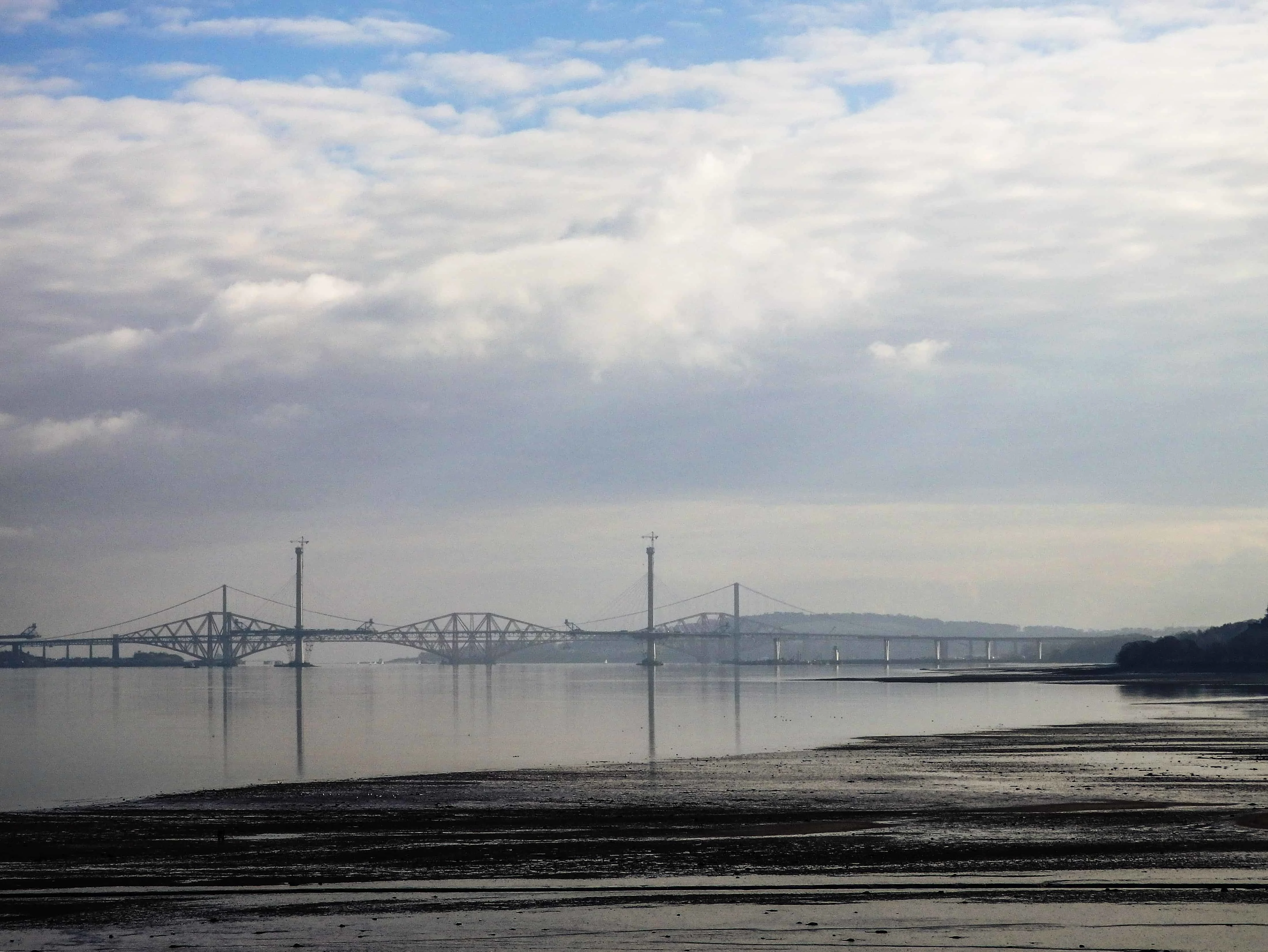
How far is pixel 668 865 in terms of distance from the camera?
54.8 ft

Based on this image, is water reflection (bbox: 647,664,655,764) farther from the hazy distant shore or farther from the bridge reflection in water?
the hazy distant shore

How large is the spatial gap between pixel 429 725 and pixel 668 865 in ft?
124

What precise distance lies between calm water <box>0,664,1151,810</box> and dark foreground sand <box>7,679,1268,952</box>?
5.94 m

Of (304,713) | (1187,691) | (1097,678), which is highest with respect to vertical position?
(304,713)

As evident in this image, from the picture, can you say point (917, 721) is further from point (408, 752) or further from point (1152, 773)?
point (1152, 773)

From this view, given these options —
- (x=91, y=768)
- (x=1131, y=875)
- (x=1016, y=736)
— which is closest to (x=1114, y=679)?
(x=1016, y=736)

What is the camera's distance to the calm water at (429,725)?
32.9 meters

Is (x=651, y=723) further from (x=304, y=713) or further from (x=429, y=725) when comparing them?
(x=304, y=713)

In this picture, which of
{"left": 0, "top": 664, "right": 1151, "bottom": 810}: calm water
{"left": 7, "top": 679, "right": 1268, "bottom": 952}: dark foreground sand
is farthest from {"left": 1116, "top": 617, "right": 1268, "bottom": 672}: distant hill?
{"left": 7, "top": 679, "right": 1268, "bottom": 952}: dark foreground sand

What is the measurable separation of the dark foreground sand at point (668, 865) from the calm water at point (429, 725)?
5.94m

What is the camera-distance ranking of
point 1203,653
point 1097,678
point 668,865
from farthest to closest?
point 1203,653 → point 1097,678 → point 668,865

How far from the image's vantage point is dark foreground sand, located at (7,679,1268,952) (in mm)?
13008

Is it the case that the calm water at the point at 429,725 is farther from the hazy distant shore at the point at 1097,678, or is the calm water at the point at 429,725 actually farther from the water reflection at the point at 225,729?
the hazy distant shore at the point at 1097,678

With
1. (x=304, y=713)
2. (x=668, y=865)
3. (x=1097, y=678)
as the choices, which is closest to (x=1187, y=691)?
(x=1097, y=678)
